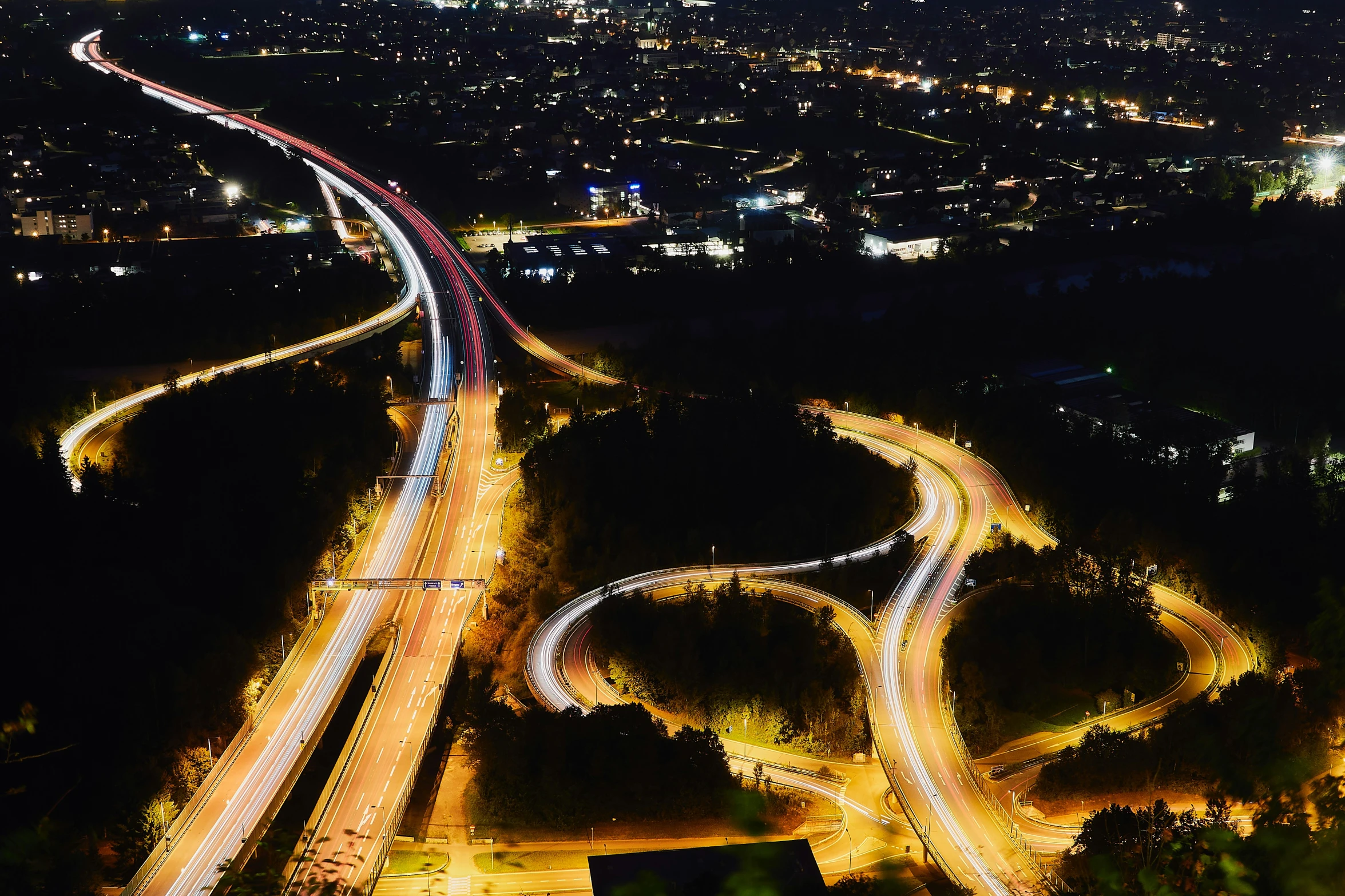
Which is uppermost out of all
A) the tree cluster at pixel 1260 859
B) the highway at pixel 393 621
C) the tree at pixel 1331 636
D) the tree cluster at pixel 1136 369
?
the tree cluster at pixel 1260 859

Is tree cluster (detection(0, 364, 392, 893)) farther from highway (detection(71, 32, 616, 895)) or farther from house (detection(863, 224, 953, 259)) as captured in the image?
house (detection(863, 224, 953, 259))

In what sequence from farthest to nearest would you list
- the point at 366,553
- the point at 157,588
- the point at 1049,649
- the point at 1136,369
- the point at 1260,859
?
the point at 1136,369, the point at 366,553, the point at 157,588, the point at 1049,649, the point at 1260,859

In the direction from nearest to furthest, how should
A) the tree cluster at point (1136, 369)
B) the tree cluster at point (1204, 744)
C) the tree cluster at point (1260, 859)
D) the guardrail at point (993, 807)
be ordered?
the tree cluster at point (1260, 859) → the guardrail at point (993, 807) → the tree cluster at point (1204, 744) → the tree cluster at point (1136, 369)

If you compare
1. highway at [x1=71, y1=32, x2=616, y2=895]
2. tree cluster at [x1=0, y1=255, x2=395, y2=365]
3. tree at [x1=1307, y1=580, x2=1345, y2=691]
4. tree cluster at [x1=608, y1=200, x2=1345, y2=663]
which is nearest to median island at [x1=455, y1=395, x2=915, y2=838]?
highway at [x1=71, y1=32, x2=616, y2=895]

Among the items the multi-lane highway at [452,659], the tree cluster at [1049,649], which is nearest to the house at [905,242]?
the multi-lane highway at [452,659]

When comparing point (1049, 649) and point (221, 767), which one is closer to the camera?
point (221, 767)

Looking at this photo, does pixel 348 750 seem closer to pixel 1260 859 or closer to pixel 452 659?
pixel 452 659

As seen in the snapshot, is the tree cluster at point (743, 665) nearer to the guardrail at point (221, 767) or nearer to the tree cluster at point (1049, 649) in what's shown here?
the tree cluster at point (1049, 649)

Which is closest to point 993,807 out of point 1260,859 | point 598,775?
point 598,775
